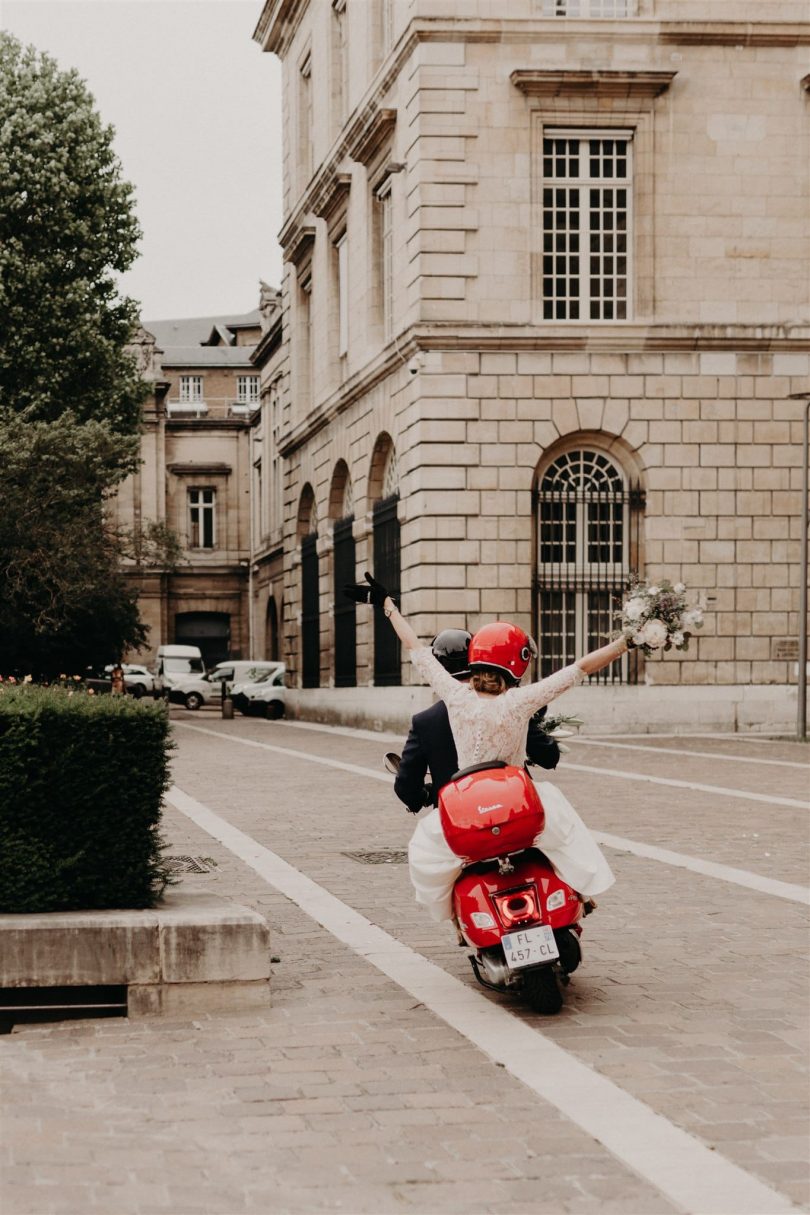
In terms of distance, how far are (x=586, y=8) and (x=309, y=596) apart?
15981 mm

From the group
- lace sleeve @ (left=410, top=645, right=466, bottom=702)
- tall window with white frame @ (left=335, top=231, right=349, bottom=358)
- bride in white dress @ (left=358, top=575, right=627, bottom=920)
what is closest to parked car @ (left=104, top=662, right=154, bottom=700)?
tall window with white frame @ (left=335, top=231, right=349, bottom=358)

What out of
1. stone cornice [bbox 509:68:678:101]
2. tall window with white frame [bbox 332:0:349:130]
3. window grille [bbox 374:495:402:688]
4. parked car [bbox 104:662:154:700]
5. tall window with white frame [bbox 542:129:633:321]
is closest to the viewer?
stone cornice [bbox 509:68:678:101]

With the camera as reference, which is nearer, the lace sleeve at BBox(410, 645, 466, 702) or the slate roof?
the lace sleeve at BBox(410, 645, 466, 702)

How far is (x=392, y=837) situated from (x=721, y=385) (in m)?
17.5

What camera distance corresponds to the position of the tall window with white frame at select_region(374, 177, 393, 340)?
31.7m

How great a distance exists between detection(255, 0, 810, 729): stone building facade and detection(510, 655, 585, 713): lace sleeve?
2107 centimetres

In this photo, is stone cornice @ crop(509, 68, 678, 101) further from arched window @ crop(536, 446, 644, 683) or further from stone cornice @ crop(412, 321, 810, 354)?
arched window @ crop(536, 446, 644, 683)

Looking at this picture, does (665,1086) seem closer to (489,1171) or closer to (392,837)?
(489,1171)

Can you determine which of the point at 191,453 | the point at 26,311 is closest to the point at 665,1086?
the point at 26,311

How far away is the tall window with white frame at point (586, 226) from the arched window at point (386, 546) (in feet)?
15.2

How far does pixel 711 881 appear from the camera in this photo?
33.0 ft

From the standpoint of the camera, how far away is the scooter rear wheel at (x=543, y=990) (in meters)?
6.41

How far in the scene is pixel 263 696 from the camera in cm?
4522

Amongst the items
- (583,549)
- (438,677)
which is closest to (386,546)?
(583,549)
